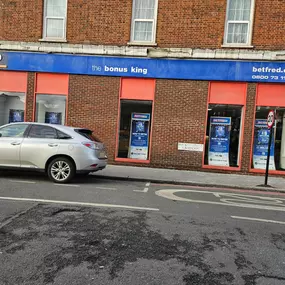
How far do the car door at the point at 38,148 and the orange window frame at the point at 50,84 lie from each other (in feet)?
15.5

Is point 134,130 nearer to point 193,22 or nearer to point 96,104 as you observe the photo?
point 96,104

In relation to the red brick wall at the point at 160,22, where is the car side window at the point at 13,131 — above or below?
below

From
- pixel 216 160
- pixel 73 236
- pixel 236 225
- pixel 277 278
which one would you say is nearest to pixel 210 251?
pixel 277 278

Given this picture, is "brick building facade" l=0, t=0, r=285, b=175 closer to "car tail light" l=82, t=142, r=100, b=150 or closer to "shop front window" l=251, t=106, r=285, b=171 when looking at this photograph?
"shop front window" l=251, t=106, r=285, b=171

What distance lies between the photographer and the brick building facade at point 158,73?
12117 millimetres

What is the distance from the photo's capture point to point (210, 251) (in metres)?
4.14

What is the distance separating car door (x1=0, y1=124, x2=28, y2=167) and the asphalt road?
3.64 feet

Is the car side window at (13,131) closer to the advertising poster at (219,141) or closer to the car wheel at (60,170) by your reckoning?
the car wheel at (60,170)

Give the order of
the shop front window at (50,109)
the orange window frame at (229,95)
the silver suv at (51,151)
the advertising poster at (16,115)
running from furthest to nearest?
the advertising poster at (16,115) → the shop front window at (50,109) → the orange window frame at (229,95) → the silver suv at (51,151)

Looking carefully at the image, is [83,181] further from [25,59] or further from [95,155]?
[25,59]

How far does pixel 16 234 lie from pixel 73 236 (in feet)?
2.55

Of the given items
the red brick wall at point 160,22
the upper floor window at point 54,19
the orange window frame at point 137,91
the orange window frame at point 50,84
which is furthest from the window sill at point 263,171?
the upper floor window at point 54,19

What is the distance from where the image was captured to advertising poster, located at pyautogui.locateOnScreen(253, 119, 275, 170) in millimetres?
12328

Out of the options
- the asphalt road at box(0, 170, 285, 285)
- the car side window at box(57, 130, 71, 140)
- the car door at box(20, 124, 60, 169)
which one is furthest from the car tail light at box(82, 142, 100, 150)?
the asphalt road at box(0, 170, 285, 285)
